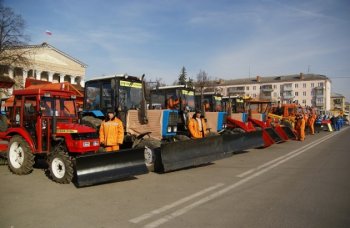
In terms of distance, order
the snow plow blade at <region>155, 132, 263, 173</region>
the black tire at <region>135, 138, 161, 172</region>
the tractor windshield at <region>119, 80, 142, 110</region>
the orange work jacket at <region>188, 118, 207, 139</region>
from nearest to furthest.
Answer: the snow plow blade at <region>155, 132, 263, 173</region>
the black tire at <region>135, 138, 161, 172</region>
the tractor windshield at <region>119, 80, 142, 110</region>
the orange work jacket at <region>188, 118, 207, 139</region>

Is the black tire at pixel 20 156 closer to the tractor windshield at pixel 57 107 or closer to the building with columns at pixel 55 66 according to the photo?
the tractor windshield at pixel 57 107

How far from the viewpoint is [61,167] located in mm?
7465

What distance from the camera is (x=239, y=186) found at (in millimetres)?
7301

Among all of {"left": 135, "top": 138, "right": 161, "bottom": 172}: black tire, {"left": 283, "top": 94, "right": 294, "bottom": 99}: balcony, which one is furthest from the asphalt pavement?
{"left": 283, "top": 94, "right": 294, "bottom": 99}: balcony

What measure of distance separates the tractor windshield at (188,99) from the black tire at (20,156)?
571 cm

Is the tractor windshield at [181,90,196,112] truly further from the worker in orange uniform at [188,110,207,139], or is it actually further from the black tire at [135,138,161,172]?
the black tire at [135,138,161,172]

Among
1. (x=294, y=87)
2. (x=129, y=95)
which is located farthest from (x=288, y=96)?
(x=129, y=95)

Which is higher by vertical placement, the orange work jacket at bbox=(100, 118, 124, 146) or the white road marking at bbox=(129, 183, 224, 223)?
the orange work jacket at bbox=(100, 118, 124, 146)

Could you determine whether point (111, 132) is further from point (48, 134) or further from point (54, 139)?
point (48, 134)

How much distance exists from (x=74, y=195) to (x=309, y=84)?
103 m

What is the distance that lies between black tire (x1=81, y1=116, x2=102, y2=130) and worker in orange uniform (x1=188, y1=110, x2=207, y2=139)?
284 cm

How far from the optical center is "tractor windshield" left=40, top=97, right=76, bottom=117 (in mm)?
8140

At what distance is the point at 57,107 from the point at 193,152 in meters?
3.85

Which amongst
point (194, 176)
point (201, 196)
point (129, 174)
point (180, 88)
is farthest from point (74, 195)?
point (180, 88)
